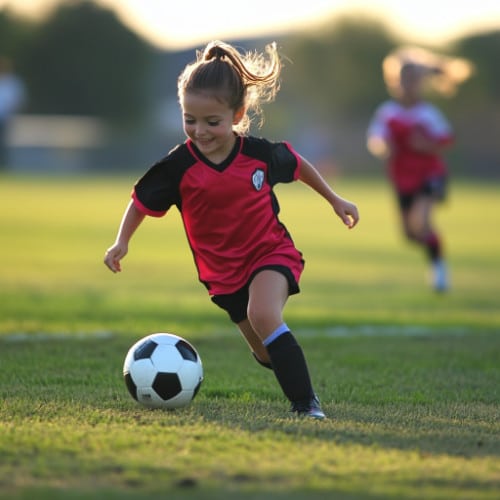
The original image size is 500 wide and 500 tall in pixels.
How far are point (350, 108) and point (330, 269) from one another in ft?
213

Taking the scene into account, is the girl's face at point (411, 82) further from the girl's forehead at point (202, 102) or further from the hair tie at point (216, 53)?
the girl's forehead at point (202, 102)

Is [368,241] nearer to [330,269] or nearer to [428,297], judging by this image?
[330,269]

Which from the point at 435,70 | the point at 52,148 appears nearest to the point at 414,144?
the point at 435,70

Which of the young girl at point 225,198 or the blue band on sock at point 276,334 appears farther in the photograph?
the young girl at point 225,198

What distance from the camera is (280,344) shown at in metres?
4.94

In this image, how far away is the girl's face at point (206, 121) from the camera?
5.14 meters

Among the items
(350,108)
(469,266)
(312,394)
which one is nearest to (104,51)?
(350,108)

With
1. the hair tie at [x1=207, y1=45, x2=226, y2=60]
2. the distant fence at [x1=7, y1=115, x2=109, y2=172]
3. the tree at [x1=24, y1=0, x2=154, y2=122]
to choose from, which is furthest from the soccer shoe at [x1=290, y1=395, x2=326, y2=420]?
the tree at [x1=24, y1=0, x2=154, y2=122]

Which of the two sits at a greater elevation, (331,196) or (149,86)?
(149,86)

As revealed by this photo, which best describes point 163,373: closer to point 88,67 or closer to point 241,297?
point 241,297

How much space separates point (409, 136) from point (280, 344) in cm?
857

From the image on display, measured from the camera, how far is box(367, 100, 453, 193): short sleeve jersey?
12.9 m

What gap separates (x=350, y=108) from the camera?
78625mm

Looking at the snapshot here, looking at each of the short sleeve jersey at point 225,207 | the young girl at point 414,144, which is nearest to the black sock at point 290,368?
the short sleeve jersey at point 225,207
